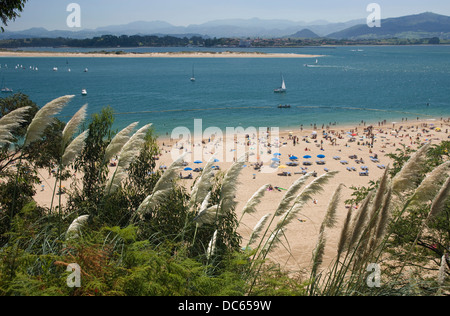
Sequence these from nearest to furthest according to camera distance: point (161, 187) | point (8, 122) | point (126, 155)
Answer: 1. point (8, 122)
2. point (161, 187)
3. point (126, 155)

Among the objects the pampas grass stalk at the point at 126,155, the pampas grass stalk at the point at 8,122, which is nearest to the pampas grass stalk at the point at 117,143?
the pampas grass stalk at the point at 126,155

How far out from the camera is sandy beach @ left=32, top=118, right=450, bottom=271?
49.0 ft

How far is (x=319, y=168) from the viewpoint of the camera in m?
26.7

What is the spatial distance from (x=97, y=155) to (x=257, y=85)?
251 feet

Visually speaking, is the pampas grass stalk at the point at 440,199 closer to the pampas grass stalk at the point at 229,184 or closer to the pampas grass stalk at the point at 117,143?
the pampas grass stalk at the point at 229,184

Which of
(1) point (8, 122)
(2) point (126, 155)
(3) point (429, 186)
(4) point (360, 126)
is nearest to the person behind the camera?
(3) point (429, 186)

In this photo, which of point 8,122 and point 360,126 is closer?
point 8,122

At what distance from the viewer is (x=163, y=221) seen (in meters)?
8.80

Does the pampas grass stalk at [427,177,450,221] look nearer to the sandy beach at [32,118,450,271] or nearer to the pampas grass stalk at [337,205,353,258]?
the pampas grass stalk at [337,205,353,258]

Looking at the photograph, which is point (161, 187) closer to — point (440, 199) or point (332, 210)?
point (332, 210)

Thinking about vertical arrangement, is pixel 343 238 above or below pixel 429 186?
below
